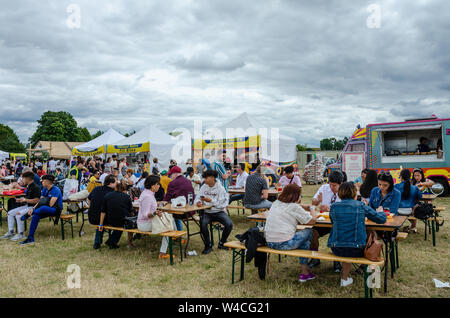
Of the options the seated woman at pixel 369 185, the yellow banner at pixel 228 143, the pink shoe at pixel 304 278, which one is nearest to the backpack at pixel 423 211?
the seated woman at pixel 369 185

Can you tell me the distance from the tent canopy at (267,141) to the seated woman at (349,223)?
11.3 m

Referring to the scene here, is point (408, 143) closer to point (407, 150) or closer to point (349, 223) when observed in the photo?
point (407, 150)

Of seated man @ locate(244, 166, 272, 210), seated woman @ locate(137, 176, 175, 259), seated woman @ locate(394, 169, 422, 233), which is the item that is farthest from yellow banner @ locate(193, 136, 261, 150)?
seated woman @ locate(137, 176, 175, 259)

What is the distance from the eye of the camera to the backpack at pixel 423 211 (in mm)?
5286

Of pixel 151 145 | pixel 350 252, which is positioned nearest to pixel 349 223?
pixel 350 252

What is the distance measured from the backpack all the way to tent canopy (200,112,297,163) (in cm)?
957

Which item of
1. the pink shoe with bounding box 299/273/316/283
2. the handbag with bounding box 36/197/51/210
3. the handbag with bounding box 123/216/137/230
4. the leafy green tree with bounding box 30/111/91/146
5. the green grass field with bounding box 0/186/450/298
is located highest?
the leafy green tree with bounding box 30/111/91/146

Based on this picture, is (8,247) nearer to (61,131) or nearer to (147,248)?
(147,248)

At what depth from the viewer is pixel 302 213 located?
3635 mm

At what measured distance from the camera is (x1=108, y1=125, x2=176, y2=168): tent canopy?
55.4ft

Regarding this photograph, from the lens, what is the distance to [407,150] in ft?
39.1

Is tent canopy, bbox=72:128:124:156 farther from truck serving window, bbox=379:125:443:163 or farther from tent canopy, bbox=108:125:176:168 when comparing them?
truck serving window, bbox=379:125:443:163
